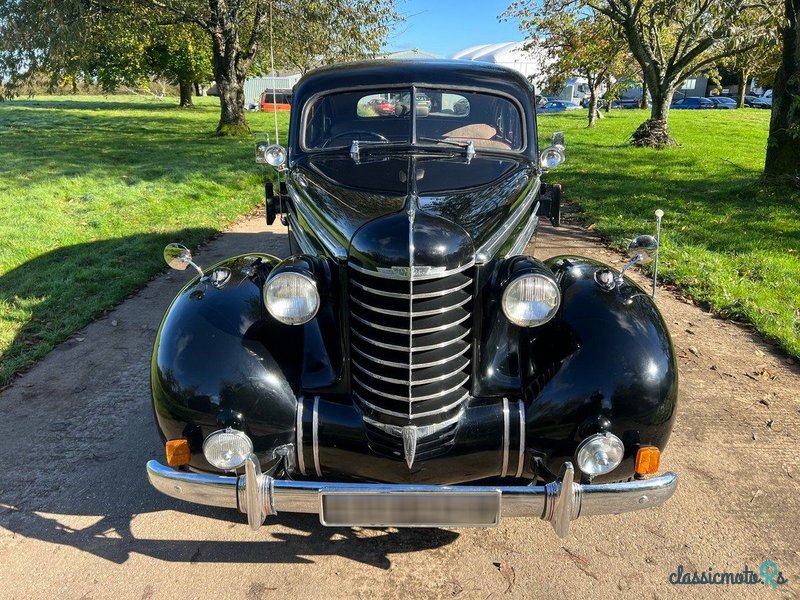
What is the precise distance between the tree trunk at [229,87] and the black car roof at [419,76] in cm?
1518

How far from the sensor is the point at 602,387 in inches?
96.2

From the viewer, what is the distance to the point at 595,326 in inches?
102

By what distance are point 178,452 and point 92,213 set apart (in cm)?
744

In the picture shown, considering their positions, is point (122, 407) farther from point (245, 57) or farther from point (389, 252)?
point (245, 57)

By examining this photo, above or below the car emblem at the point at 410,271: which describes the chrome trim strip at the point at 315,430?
below

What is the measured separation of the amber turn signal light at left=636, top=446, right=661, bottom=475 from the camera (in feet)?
7.96

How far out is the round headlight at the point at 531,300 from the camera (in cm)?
239

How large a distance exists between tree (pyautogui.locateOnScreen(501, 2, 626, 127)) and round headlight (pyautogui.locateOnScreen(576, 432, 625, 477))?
18.2m

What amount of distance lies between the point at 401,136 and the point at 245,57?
17.3m

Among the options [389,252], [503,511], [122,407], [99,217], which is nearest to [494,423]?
[503,511]

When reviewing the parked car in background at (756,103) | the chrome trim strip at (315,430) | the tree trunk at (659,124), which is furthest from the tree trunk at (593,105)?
the parked car in background at (756,103)

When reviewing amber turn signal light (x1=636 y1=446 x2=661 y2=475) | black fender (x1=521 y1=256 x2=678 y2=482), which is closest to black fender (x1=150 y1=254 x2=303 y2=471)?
black fender (x1=521 y1=256 x2=678 y2=482)

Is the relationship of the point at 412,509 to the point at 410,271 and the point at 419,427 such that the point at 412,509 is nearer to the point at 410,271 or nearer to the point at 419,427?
the point at 419,427

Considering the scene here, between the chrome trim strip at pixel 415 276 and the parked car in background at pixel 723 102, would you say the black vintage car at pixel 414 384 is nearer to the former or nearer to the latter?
the chrome trim strip at pixel 415 276
